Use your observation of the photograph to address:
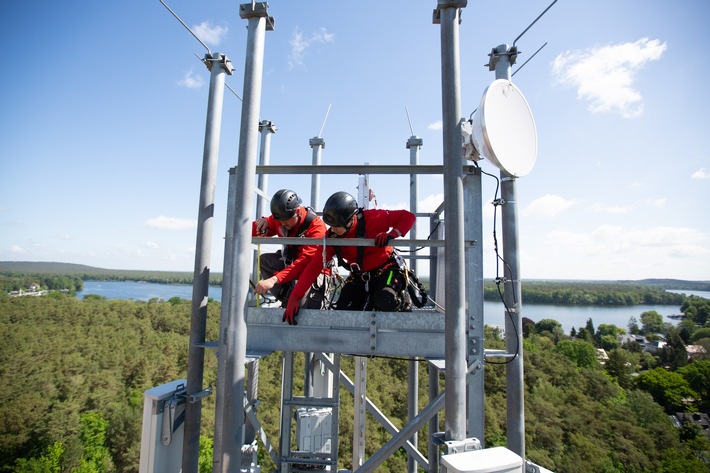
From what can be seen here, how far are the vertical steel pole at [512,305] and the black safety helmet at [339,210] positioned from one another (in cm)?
149

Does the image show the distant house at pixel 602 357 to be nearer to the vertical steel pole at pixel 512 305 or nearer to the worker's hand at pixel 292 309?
the vertical steel pole at pixel 512 305

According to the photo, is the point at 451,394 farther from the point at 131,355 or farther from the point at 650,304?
the point at 650,304

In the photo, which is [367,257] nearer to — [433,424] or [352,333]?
[352,333]

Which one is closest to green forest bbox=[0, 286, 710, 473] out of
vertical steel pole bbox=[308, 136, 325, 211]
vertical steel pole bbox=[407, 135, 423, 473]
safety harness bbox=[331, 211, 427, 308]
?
vertical steel pole bbox=[407, 135, 423, 473]

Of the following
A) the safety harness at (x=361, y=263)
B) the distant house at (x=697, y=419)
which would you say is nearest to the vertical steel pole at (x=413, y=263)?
the safety harness at (x=361, y=263)

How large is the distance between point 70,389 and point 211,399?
618 inches

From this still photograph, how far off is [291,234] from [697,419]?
77.9 m

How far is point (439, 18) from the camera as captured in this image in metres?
2.65

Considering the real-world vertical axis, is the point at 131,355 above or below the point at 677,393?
above

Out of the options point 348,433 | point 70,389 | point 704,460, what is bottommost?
point 704,460

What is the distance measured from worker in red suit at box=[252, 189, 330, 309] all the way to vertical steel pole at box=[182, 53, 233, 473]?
0.66 metres

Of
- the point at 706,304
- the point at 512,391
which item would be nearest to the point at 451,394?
the point at 512,391

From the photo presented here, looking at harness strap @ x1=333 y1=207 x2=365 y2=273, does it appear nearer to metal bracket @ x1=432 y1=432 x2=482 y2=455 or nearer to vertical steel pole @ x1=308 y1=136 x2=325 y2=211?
metal bracket @ x1=432 y1=432 x2=482 y2=455

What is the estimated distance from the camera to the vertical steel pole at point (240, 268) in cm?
261
